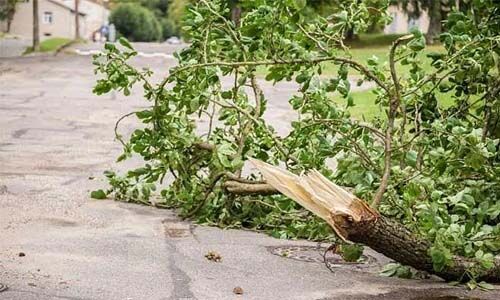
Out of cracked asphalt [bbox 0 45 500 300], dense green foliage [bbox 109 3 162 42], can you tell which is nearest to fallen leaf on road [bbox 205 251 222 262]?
cracked asphalt [bbox 0 45 500 300]

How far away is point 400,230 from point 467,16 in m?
2.06

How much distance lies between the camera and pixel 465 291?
21.5ft

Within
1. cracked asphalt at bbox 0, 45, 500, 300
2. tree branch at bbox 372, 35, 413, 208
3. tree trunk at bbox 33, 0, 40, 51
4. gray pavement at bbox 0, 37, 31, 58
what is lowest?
gray pavement at bbox 0, 37, 31, 58

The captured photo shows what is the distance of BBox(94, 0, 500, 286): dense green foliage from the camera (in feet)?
21.9

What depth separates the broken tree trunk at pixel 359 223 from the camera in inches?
237

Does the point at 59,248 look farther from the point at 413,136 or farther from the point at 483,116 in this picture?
the point at 483,116

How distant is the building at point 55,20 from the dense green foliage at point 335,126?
95.4 meters

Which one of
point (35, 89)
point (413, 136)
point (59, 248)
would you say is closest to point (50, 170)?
point (59, 248)

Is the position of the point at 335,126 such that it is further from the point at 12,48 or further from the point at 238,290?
the point at 12,48

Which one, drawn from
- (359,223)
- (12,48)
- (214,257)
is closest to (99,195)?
(214,257)

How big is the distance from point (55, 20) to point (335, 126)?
109 metres

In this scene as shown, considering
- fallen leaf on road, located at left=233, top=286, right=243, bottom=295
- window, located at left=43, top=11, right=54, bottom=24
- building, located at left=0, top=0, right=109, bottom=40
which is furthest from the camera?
window, located at left=43, top=11, right=54, bottom=24

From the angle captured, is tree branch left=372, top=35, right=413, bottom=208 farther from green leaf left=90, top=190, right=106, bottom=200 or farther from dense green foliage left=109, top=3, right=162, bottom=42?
dense green foliage left=109, top=3, right=162, bottom=42

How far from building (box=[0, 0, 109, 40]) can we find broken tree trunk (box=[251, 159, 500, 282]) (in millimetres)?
97952
